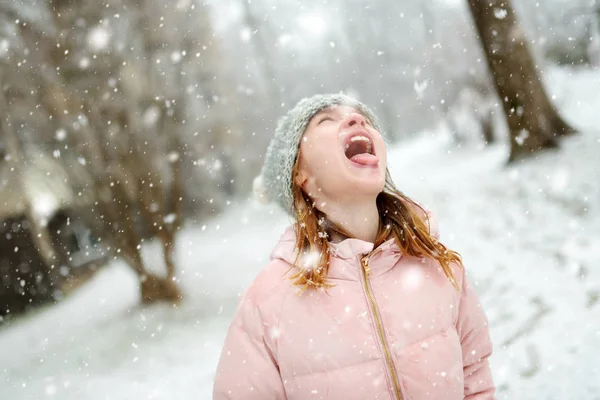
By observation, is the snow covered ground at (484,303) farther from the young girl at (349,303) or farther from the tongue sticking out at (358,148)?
the tongue sticking out at (358,148)

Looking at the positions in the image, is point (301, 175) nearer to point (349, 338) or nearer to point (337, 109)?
point (337, 109)

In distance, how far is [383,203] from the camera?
185 centimetres

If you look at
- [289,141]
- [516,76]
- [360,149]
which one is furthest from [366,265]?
[516,76]

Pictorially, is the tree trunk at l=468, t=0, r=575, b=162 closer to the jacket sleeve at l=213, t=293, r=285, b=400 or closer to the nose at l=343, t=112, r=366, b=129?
the nose at l=343, t=112, r=366, b=129

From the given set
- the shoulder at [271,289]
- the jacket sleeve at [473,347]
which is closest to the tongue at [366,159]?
the shoulder at [271,289]

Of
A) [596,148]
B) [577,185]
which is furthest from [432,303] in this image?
[596,148]

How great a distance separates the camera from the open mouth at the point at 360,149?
1.58m

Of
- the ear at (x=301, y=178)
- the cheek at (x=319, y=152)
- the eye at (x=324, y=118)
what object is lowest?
the ear at (x=301, y=178)

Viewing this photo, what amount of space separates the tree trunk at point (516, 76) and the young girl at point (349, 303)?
5164 millimetres

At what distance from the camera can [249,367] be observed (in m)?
1.52

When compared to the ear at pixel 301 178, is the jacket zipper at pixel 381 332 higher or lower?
lower

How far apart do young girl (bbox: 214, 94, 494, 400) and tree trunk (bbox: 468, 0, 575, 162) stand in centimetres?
516

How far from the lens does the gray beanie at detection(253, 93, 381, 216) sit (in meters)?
1.75

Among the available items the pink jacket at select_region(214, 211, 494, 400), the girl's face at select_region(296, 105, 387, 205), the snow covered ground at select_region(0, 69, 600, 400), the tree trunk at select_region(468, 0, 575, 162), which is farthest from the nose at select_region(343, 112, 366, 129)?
the tree trunk at select_region(468, 0, 575, 162)
